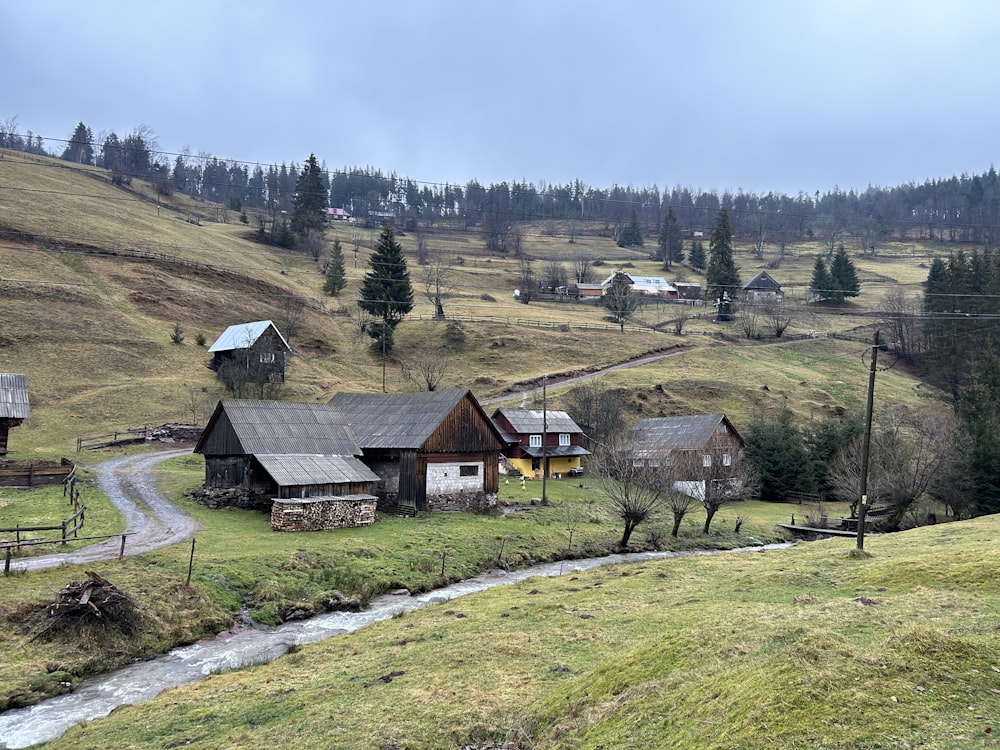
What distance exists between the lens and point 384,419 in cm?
4647

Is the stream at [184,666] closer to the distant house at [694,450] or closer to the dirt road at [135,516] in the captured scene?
the dirt road at [135,516]

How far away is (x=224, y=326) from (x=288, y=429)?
172ft

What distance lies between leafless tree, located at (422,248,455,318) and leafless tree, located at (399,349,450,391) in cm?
1639

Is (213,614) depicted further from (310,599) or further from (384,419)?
(384,419)

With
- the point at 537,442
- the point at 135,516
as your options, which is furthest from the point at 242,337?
the point at 135,516

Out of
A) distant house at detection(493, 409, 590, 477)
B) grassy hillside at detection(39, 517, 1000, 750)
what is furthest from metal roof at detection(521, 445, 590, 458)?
grassy hillside at detection(39, 517, 1000, 750)

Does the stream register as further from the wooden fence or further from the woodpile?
the wooden fence

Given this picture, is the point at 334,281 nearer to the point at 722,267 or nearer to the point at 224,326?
the point at 224,326

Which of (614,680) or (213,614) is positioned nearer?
(614,680)

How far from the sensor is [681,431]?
2426 inches

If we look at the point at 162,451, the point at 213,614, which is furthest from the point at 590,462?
the point at 213,614

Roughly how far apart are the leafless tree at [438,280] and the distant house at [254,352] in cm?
3610

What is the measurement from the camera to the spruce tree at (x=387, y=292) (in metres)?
96.6

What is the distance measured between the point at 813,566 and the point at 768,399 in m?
59.1
